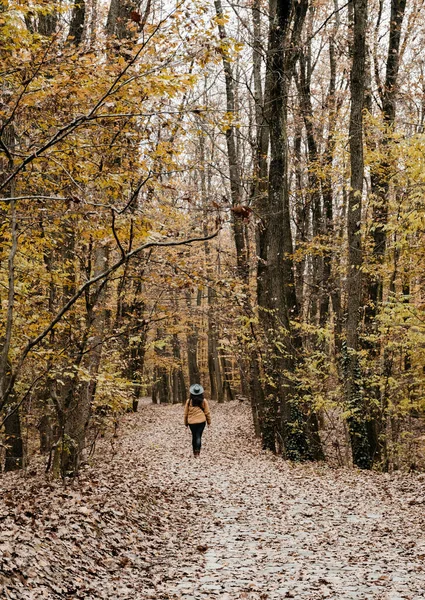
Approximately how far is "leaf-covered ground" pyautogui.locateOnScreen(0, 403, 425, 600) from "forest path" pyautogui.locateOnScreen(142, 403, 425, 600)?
0.02 meters

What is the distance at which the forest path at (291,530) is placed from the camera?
18.5 ft

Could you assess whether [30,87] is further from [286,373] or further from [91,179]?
[286,373]

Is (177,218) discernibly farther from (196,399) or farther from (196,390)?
(196,399)

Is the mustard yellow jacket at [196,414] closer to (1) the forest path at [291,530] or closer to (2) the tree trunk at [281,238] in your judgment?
(1) the forest path at [291,530]

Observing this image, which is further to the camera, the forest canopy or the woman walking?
the woman walking

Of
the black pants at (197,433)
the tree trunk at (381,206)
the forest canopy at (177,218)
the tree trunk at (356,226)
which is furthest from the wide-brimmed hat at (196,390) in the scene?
the tree trunk at (381,206)

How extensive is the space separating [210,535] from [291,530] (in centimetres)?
116

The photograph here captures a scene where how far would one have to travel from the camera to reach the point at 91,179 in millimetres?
8109

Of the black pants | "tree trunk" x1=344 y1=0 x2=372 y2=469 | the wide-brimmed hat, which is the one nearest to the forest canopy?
"tree trunk" x1=344 y1=0 x2=372 y2=469

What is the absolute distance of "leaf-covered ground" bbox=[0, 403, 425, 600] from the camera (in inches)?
214

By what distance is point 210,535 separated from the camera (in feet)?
25.0

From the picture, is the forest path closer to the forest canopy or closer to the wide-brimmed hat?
the wide-brimmed hat

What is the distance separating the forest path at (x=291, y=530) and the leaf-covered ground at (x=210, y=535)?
2 cm

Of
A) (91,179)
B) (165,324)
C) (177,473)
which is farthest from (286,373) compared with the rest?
(165,324)
